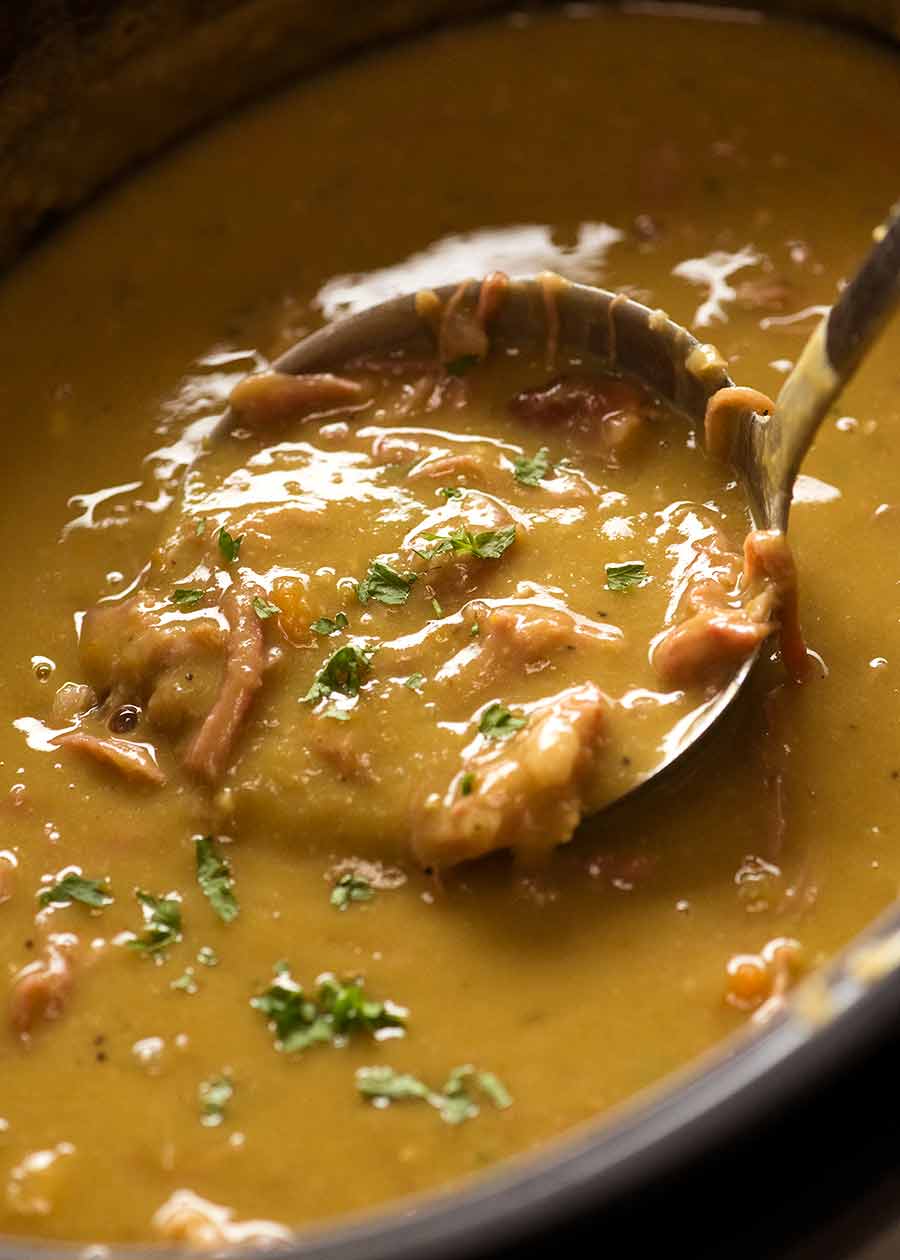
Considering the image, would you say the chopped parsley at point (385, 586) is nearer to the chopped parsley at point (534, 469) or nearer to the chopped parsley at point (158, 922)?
the chopped parsley at point (534, 469)

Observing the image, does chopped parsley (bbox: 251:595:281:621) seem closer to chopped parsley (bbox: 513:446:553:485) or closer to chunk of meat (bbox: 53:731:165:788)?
chunk of meat (bbox: 53:731:165:788)

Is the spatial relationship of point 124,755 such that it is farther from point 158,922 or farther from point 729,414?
point 729,414

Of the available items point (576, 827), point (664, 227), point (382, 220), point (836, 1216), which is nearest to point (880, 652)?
point (576, 827)

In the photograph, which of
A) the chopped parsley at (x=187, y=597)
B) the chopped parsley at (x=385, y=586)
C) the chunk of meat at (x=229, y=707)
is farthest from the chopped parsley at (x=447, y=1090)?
the chopped parsley at (x=187, y=597)

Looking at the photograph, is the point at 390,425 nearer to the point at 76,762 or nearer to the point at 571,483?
the point at 571,483

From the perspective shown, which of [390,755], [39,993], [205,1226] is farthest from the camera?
[390,755]

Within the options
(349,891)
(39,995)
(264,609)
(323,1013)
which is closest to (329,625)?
(264,609)
